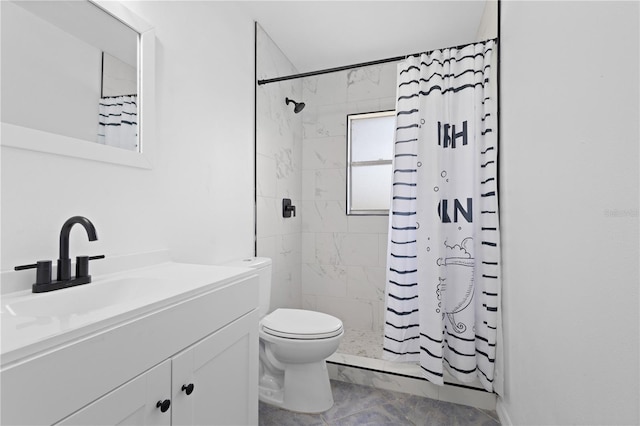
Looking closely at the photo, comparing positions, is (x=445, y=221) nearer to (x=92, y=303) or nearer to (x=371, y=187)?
(x=371, y=187)

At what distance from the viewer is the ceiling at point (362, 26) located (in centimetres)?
208

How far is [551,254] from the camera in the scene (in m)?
1.04

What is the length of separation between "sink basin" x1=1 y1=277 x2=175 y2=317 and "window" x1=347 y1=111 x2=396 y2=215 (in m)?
2.02

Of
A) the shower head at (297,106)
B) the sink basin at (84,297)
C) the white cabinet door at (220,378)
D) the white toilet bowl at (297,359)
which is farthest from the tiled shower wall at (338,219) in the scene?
the sink basin at (84,297)

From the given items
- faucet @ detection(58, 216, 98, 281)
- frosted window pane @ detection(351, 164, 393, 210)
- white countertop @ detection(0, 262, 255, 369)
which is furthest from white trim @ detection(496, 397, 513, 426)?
faucet @ detection(58, 216, 98, 281)

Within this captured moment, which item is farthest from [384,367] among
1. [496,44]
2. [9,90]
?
[9,90]

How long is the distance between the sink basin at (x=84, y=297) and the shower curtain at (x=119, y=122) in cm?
53

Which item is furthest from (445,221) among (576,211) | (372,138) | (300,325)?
(372,138)

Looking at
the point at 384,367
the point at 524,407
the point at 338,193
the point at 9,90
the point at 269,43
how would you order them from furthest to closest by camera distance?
the point at 338,193 → the point at 269,43 → the point at 384,367 → the point at 524,407 → the point at 9,90

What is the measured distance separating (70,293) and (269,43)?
2203mm

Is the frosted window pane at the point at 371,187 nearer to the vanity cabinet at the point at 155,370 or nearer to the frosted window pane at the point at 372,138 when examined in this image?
the frosted window pane at the point at 372,138

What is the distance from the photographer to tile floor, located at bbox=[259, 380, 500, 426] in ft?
5.45

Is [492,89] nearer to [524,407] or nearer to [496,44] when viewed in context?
[496,44]

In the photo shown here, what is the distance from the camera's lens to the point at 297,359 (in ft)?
5.55
